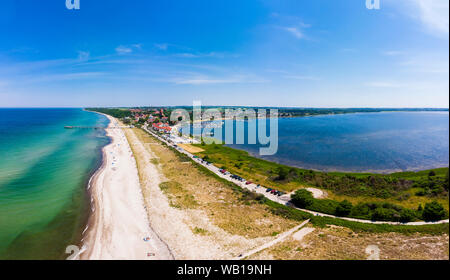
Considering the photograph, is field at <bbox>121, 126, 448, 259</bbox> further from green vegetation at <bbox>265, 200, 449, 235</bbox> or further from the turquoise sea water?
the turquoise sea water

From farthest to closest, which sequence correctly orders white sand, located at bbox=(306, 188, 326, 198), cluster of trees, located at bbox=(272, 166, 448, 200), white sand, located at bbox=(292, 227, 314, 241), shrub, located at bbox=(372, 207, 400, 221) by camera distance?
1. white sand, located at bbox=(306, 188, 326, 198)
2. cluster of trees, located at bbox=(272, 166, 448, 200)
3. shrub, located at bbox=(372, 207, 400, 221)
4. white sand, located at bbox=(292, 227, 314, 241)

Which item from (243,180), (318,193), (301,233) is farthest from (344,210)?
(243,180)

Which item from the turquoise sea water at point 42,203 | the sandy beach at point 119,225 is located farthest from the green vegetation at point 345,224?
the turquoise sea water at point 42,203

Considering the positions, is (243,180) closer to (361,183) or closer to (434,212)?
(361,183)

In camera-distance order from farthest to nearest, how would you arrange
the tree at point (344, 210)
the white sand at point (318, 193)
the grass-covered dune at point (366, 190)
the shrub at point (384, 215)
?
the white sand at point (318, 193)
the tree at point (344, 210)
the grass-covered dune at point (366, 190)
the shrub at point (384, 215)

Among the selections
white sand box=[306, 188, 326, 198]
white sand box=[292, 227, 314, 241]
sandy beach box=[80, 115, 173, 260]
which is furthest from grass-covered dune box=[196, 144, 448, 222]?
sandy beach box=[80, 115, 173, 260]

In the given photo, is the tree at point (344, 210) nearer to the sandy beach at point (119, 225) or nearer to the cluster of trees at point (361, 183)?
the cluster of trees at point (361, 183)

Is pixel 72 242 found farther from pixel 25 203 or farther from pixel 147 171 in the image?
pixel 147 171
